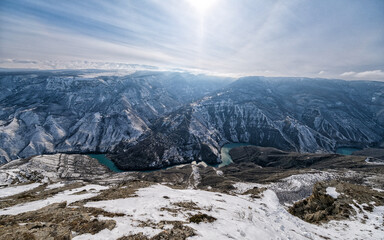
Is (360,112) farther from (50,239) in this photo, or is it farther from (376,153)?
Answer: (50,239)

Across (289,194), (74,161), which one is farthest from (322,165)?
(74,161)

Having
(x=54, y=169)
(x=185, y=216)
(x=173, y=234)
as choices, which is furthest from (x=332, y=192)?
(x=54, y=169)

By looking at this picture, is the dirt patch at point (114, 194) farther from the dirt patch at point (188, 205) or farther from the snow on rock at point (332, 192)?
the snow on rock at point (332, 192)

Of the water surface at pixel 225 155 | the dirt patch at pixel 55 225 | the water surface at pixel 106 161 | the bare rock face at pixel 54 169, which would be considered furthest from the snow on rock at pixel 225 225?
the water surface at pixel 106 161

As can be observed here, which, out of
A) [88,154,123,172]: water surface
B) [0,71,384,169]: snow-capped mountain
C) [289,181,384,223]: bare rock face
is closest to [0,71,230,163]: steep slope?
[0,71,384,169]: snow-capped mountain

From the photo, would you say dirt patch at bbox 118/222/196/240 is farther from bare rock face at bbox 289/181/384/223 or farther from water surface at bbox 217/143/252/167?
water surface at bbox 217/143/252/167

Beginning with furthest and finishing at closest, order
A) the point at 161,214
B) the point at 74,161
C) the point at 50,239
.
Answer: the point at 74,161
the point at 161,214
the point at 50,239

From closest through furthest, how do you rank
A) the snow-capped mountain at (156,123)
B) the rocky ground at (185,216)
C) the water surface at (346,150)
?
1. the rocky ground at (185,216)
2. the snow-capped mountain at (156,123)
3. the water surface at (346,150)

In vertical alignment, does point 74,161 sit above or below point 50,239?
below
